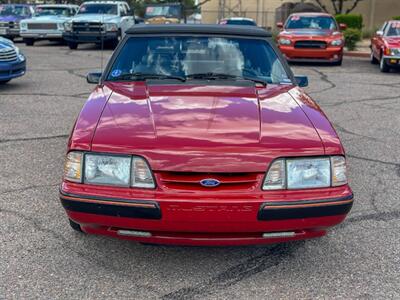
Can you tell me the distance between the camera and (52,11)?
73.3 feet

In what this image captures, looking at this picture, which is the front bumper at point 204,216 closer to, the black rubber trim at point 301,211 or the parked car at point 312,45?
the black rubber trim at point 301,211

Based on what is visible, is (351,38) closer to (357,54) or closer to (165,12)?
(357,54)

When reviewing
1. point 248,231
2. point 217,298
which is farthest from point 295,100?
point 217,298

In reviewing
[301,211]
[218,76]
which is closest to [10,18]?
[218,76]

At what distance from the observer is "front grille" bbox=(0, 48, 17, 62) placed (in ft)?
31.3

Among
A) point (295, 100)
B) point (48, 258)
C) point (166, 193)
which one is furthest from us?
point (295, 100)

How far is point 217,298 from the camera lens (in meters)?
2.99

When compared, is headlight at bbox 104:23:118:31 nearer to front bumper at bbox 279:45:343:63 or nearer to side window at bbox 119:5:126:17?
side window at bbox 119:5:126:17

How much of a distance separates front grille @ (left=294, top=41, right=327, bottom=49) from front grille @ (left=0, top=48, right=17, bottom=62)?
8320mm

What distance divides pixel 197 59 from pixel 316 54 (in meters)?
11.4

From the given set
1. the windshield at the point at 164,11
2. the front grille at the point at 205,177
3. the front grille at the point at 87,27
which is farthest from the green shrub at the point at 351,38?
the front grille at the point at 205,177

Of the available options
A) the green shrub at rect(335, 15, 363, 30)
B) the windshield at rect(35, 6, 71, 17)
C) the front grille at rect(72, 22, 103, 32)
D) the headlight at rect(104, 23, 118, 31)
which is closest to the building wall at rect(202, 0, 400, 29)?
the green shrub at rect(335, 15, 363, 30)

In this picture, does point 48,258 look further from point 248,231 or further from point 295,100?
point 295,100

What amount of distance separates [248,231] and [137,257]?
91cm
